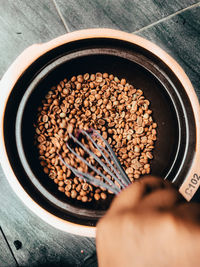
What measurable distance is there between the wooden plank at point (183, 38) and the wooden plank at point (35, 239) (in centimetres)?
75

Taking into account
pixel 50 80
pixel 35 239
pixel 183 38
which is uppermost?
pixel 183 38

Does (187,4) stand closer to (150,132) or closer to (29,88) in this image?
(150,132)

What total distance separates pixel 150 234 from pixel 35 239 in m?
0.71

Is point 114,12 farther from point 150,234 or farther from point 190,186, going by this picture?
point 150,234

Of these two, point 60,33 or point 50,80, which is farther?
point 60,33

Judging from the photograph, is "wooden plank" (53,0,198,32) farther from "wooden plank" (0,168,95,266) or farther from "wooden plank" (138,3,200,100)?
"wooden plank" (0,168,95,266)

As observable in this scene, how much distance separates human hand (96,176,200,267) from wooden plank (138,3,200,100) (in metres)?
0.69

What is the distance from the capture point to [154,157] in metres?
0.81

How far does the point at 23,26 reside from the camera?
851 millimetres

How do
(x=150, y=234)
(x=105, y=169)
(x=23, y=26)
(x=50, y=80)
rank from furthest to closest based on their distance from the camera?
(x=23, y=26) < (x=50, y=80) < (x=105, y=169) < (x=150, y=234)

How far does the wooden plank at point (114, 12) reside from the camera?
0.87 metres

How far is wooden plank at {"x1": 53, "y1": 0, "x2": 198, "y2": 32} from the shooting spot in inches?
34.1

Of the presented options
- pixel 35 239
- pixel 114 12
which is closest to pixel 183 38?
pixel 114 12

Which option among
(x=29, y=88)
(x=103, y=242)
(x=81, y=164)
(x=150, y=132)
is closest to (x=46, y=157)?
(x=81, y=164)
